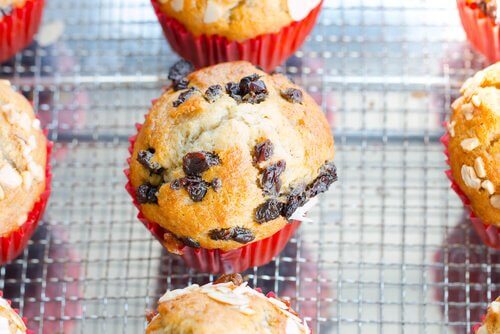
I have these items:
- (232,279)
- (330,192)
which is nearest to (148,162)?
(232,279)

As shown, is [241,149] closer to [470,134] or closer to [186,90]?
[186,90]

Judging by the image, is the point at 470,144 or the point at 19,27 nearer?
the point at 470,144

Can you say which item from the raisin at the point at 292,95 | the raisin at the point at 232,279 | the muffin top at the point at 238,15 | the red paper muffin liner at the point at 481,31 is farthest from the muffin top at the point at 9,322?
the red paper muffin liner at the point at 481,31

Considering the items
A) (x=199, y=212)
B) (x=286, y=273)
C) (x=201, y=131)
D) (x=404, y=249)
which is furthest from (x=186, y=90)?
(x=404, y=249)

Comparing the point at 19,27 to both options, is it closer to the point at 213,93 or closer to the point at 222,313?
the point at 213,93

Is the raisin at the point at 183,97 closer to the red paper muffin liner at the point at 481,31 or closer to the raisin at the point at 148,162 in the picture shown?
the raisin at the point at 148,162

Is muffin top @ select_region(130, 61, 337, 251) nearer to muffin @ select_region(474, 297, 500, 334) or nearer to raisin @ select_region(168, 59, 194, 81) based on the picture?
raisin @ select_region(168, 59, 194, 81)
